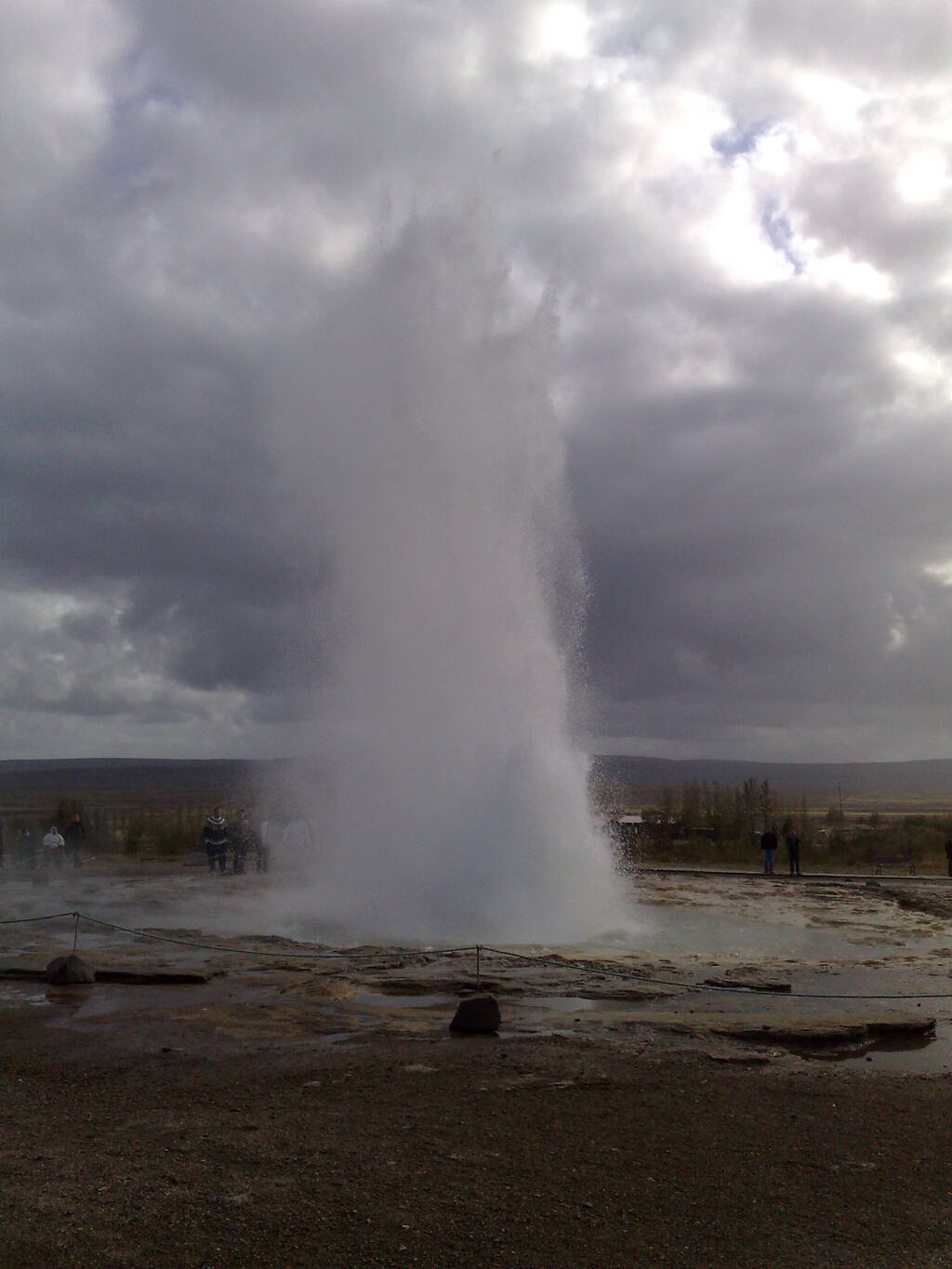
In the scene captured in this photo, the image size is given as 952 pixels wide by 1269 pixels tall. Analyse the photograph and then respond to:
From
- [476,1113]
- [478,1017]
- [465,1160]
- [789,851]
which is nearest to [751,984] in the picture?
[478,1017]

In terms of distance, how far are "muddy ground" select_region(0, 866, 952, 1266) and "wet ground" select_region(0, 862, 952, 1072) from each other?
0.18 feet

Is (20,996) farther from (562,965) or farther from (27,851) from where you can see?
(27,851)

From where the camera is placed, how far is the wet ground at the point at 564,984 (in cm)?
896

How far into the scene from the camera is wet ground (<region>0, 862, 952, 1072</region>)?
8961 millimetres

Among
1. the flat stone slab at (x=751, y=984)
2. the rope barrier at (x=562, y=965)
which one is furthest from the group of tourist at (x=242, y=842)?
the flat stone slab at (x=751, y=984)

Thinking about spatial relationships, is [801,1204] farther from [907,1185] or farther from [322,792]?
[322,792]

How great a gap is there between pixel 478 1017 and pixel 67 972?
5090 millimetres

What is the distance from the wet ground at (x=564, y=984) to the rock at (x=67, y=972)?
175 millimetres

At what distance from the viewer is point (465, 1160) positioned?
5.70 metres

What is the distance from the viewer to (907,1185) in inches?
213

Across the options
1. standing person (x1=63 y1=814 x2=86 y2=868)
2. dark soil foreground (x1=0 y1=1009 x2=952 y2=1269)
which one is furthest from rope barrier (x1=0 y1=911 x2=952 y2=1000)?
standing person (x1=63 y1=814 x2=86 y2=868)

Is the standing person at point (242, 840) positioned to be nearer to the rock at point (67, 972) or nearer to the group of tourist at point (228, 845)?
the group of tourist at point (228, 845)

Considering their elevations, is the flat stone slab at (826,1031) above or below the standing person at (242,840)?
below

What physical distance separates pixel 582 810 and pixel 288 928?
18.5 ft
